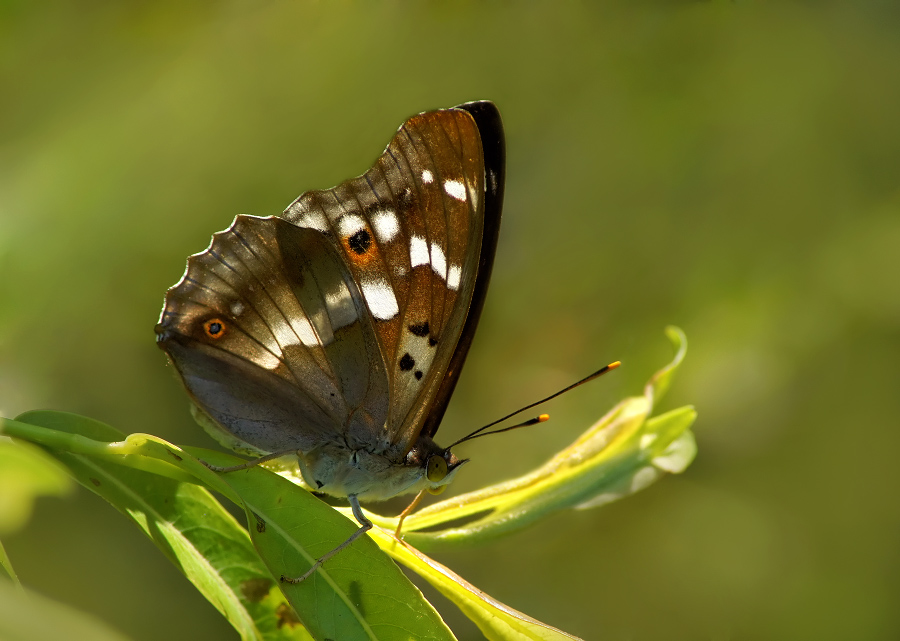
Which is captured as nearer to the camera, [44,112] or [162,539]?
[162,539]

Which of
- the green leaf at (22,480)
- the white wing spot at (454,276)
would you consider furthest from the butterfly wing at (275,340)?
the green leaf at (22,480)

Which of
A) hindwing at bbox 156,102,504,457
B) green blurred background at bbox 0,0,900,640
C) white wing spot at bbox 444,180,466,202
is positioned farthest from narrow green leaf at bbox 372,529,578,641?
green blurred background at bbox 0,0,900,640

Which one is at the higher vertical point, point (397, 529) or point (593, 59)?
point (593, 59)

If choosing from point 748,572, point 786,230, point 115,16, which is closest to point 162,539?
point 115,16

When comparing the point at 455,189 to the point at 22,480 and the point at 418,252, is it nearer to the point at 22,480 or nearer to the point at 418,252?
the point at 418,252

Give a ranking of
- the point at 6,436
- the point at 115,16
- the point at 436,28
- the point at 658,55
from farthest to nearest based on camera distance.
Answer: the point at 658,55 < the point at 436,28 < the point at 115,16 < the point at 6,436

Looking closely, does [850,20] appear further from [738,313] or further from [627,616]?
[627,616]
